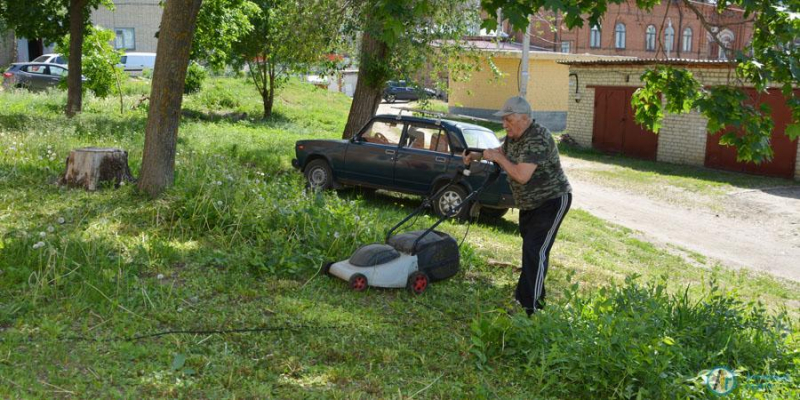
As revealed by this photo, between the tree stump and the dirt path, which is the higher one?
the tree stump

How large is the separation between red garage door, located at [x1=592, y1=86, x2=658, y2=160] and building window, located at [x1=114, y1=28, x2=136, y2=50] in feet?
99.2

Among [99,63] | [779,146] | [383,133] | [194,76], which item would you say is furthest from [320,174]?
[194,76]

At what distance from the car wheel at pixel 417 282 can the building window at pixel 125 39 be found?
1723 inches

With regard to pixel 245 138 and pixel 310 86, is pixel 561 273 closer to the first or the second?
pixel 245 138

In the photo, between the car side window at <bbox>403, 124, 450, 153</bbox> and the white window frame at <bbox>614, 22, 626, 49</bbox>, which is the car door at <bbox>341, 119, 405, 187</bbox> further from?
the white window frame at <bbox>614, 22, 626, 49</bbox>

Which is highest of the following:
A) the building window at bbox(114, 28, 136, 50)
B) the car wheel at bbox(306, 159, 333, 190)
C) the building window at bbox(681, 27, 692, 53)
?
Answer: the building window at bbox(681, 27, 692, 53)

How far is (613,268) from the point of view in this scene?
9.75m

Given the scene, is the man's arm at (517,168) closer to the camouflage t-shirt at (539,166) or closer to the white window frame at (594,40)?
the camouflage t-shirt at (539,166)

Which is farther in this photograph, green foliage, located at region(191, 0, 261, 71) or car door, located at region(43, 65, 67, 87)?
car door, located at region(43, 65, 67, 87)

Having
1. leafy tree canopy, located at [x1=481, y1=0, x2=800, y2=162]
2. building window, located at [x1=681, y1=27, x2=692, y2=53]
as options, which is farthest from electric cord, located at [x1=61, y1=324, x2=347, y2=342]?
building window, located at [x1=681, y1=27, x2=692, y2=53]

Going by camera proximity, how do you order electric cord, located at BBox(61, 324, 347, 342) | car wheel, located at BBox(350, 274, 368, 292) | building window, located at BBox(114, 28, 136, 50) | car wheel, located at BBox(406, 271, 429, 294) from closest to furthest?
electric cord, located at BBox(61, 324, 347, 342), car wheel, located at BBox(350, 274, 368, 292), car wheel, located at BBox(406, 271, 429, 294), building window, located at BBox(114, 28, 136, 50)

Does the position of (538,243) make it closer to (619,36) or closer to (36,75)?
(36,75)

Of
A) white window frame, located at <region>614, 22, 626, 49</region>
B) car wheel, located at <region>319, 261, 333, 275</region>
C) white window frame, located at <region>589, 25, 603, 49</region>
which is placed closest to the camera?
car wheel, located at <region>319, 261, 333, 275</region>

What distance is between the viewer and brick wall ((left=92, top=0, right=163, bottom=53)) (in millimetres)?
45906
